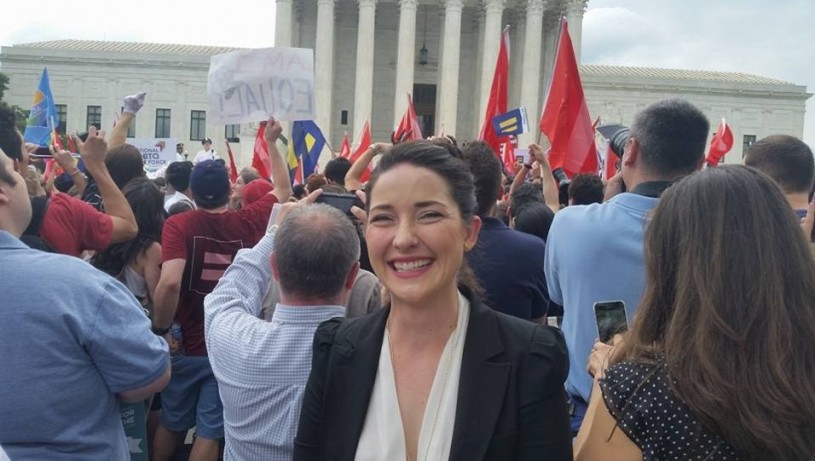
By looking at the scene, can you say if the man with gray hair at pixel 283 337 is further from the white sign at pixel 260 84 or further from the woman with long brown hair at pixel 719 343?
the white sign at pixel 260 84

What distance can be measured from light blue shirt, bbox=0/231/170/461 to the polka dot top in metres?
1.77

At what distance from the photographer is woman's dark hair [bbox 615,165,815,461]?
172 centimetres

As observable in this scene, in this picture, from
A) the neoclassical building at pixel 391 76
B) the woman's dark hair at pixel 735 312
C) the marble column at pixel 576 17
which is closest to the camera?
the woman's dark hair at pixel 735 312

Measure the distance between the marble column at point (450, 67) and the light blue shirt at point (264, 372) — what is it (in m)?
36.8

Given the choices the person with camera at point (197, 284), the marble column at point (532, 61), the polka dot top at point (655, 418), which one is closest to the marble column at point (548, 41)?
the marble column at point (532, 61)

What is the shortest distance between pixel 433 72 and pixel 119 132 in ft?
132

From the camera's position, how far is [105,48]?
52.2 meters

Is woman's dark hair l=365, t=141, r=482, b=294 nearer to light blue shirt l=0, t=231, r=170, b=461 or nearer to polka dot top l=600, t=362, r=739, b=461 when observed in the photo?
polka dot top l=600, t=362, r=739, b=461

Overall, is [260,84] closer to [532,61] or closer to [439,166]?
[439,166]

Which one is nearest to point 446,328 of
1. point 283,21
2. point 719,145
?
point 719,145

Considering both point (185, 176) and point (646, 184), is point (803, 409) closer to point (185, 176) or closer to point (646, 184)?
point (646, 184)

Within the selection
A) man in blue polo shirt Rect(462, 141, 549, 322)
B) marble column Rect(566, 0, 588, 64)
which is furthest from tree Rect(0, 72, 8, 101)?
man in blue polo shirt Rect(462, 141, 549, 322)

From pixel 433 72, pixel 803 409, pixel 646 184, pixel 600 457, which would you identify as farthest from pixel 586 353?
pixel 433 72

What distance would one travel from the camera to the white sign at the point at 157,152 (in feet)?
48.2
